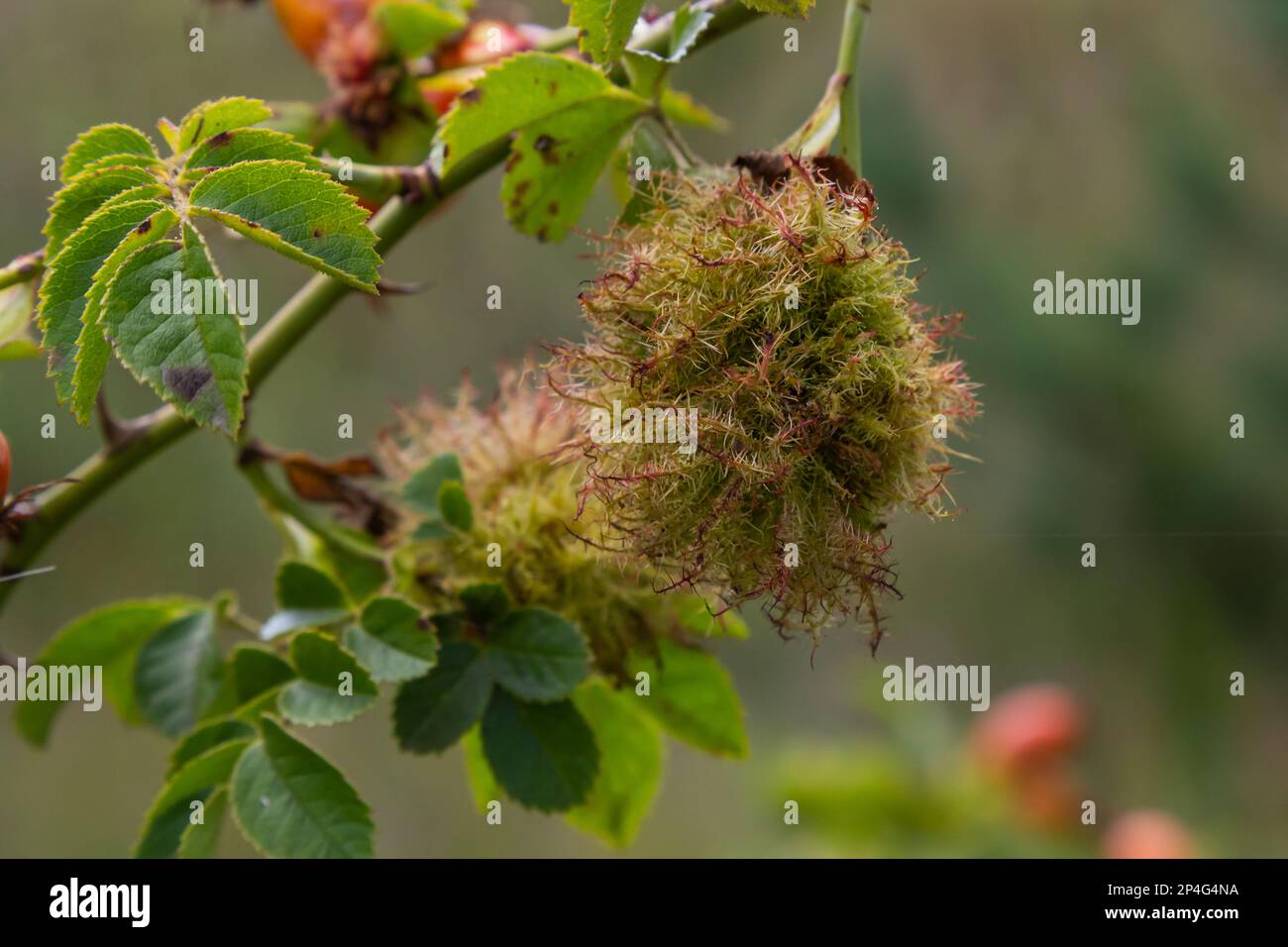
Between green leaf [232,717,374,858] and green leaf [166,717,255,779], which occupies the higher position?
green leaf [166,717,255,779]

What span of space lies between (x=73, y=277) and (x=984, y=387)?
3191 mm

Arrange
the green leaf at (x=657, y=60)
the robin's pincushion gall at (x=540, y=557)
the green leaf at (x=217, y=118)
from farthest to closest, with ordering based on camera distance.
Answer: the robin's pincushion gall at (x=540, y=557) < the green leaf at (x=657, y=60) < the green leaf at (x=217, y=118)

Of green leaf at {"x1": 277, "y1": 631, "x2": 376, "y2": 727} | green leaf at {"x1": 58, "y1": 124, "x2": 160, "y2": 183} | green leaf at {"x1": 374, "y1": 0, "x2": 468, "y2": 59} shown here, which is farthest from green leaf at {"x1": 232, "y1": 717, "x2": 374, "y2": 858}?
green leaf at {"x1": 374, "y1": 0, "x2": 468, "y2": 59}

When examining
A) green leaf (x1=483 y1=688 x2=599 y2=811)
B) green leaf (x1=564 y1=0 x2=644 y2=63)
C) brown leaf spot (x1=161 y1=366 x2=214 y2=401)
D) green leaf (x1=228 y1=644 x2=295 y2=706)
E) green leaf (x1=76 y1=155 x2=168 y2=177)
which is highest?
green leaf (x1=564 y1=0 x2=644 y2=63)

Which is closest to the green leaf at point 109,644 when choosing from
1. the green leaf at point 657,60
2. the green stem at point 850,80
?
the green leaf at point 657,60

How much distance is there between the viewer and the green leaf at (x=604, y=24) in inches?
34.1

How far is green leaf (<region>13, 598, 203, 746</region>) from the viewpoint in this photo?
47.4 inches

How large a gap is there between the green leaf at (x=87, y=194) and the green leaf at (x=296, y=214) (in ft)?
0.19

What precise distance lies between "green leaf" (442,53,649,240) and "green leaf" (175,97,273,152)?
153 mm

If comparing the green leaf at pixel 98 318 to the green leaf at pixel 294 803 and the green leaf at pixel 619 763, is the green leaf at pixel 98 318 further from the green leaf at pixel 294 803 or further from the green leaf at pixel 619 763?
the green leaf at pixel 619 763

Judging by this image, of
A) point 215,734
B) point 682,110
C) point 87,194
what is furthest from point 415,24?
point 215,734

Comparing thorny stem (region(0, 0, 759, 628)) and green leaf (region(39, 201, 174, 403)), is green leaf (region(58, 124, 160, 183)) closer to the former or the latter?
green leaf (region(39, 201, 174, 403))

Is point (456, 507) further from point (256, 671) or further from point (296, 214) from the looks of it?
point (296, 214)
